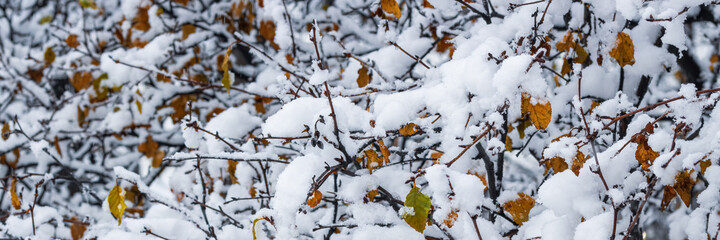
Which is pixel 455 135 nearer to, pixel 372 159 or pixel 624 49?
pixel 372 159

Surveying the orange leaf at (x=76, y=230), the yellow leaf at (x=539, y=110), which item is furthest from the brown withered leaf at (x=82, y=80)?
the yellow leaf at (x=539, y=110)

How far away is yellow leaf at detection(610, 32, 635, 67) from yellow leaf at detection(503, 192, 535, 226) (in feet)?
1.86

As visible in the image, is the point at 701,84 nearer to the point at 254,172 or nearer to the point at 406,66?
the point at 406,66

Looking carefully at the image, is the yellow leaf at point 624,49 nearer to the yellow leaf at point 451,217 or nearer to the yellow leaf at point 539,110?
the yellow leaf at point 539,110

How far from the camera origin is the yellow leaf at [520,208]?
5.58 ft

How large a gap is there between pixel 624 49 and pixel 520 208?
0.64 meters

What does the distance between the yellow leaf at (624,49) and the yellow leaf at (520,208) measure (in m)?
0.57

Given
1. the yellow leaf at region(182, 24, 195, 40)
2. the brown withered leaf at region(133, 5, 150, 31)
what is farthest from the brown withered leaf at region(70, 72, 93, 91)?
the yellow leaf at region(182, 24, 195, 40)

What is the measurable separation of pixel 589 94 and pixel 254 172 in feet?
5.22

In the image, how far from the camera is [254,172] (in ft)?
8.46

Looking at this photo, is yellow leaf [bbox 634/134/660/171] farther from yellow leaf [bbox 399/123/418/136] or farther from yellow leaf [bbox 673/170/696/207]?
yellow leaf [bbox 399/123/418/136]

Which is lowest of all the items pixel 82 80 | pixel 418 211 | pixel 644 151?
pixel 418 211

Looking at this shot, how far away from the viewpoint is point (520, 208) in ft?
5.58

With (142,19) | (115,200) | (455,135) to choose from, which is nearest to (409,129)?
(455,135)
